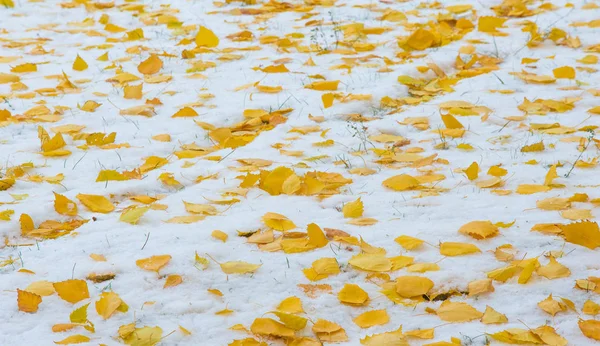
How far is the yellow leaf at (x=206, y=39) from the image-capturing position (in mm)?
4688

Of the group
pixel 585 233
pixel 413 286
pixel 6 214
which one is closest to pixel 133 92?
pixel 6 214

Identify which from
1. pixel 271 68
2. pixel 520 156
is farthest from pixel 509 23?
pixel 520 156

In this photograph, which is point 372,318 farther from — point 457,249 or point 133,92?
point 133,92

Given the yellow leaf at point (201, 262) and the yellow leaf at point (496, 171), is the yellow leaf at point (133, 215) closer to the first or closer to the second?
the yellow leaf at point (201, 262)

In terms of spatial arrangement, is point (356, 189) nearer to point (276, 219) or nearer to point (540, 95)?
point (276, 219)

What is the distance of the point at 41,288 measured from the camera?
2021 mm

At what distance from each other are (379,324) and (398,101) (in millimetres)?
2034

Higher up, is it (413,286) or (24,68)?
(24,68)

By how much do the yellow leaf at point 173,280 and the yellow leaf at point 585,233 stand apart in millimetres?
1253

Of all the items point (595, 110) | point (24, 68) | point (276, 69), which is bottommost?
point (595, 110)

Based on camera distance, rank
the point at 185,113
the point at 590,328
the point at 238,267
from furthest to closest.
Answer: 1. the point at 185,113
2. the point at 238,267
3. the point at 590,328

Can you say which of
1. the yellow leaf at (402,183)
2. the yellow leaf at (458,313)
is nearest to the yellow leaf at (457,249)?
the yellow leaf at (458,313)

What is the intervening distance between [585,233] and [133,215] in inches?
60.9

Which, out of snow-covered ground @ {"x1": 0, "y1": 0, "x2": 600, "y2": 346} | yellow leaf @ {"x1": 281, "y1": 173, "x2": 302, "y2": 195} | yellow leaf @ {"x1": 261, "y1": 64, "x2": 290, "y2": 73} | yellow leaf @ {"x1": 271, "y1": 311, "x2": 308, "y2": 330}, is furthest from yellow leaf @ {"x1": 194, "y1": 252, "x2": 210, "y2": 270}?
yellow leaf @ {"x1": 261, "y1": 64, "x2": 290, "y2": 73}
